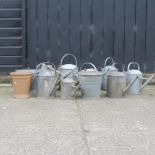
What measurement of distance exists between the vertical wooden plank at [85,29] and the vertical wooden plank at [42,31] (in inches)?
27.6

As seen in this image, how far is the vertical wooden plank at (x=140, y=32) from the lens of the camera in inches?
362

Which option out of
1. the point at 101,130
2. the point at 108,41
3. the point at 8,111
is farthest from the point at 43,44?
the point at 101,130

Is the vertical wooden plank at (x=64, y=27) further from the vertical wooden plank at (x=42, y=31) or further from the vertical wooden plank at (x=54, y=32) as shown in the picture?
the vertical wooden plank at (x=42, y=31)

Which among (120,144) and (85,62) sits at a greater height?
(85,62)

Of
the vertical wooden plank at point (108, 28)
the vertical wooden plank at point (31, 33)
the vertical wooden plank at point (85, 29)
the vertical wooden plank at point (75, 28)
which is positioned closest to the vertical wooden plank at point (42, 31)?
the vertical wooden plank at point (31, 33)

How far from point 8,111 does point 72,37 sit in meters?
2.71

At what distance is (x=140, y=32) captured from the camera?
30.4 feet

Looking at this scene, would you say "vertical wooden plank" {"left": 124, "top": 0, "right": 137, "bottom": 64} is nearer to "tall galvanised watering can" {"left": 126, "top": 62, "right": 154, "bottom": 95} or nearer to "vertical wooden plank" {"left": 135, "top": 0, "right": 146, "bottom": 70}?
"vertical wooden plank" {"left": 135, "top": 0, "right": 146, "bottom": 70}

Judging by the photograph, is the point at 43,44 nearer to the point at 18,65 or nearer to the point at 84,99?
the point at 18,65

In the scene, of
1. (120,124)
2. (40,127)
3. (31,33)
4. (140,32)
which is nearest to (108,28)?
(140,32)

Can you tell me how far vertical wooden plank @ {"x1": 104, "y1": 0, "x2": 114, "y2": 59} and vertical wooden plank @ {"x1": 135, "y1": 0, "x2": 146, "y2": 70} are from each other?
49 centimetres

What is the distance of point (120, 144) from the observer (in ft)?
17.6

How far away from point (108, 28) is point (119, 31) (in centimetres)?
22

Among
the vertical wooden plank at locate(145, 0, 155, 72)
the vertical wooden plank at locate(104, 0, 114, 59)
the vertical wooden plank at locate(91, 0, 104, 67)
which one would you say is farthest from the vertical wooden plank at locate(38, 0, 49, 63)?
the vertical wooden plank at locate(145, 0, 155, 72)
